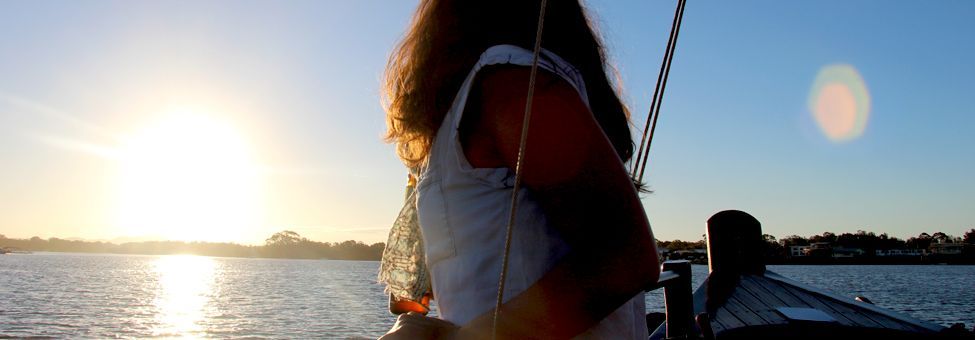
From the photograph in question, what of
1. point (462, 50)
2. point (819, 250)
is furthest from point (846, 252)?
point (462, 50)

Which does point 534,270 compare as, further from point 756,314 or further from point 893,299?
point 893,299

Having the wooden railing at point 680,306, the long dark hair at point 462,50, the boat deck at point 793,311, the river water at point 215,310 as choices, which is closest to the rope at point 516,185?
the long dark hair at point 462,50

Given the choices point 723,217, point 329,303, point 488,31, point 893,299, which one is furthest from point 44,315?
point 893,299

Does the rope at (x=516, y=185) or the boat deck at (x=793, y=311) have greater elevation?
the rope at (x=516, y=185)

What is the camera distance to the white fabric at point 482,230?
979 millimetres

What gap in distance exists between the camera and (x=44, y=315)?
122 feet

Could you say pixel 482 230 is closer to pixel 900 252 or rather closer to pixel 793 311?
pixel 793 311

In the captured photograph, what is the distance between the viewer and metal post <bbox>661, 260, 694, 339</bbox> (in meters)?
2.59

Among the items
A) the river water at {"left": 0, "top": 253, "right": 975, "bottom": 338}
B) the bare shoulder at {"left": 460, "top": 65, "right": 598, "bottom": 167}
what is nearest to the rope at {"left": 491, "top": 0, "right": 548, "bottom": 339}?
the bare shoulder at {"left": 460, "top": 65, "right": 598, "bottom": 167}

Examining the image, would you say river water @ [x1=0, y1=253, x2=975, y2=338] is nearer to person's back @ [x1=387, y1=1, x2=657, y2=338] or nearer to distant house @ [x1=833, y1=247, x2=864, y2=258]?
person's back @ [x1=387, y1=1, x2=657, y2=338]

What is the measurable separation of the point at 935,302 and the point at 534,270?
61.9 m

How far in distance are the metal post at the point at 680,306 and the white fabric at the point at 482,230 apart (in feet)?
5.21

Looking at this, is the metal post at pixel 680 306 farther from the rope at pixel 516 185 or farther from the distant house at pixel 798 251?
the distant house at pixel 798 251

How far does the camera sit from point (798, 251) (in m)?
155
